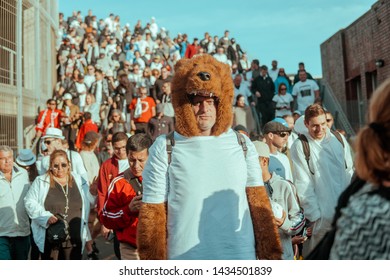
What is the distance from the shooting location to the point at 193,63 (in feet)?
11.0

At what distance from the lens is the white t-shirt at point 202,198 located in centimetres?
300

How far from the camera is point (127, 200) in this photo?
393 cm

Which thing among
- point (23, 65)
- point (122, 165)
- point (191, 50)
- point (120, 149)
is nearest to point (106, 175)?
point (122, 165)

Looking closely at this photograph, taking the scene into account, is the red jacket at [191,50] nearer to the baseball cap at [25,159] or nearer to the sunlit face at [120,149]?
the baseball cap at [25,159]

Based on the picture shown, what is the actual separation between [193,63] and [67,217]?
237 cm

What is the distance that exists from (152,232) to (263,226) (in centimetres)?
58

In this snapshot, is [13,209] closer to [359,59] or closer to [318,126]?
[318,126]

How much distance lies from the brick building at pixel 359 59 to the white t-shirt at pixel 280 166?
23.9 ft

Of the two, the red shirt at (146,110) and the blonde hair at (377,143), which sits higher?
the red shirt at (146,110)

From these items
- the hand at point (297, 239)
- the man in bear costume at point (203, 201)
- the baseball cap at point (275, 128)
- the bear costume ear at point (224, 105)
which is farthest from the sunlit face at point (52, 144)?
the man in bear costume at point (203, 201)

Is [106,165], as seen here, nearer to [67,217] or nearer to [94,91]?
[67,217]

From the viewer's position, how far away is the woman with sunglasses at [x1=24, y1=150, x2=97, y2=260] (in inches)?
199
